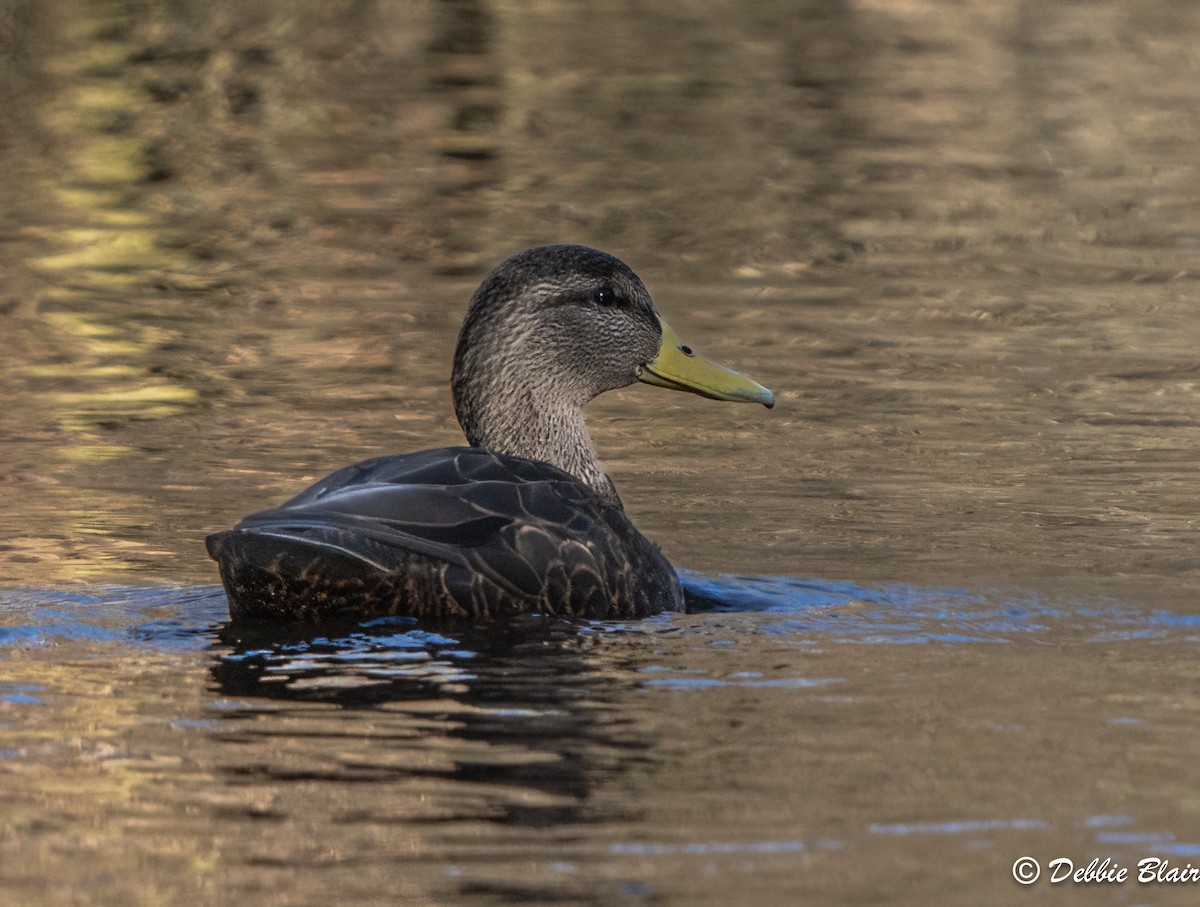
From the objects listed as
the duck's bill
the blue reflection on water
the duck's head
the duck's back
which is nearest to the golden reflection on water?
the blue reflection on water

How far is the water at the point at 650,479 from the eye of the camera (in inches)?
231

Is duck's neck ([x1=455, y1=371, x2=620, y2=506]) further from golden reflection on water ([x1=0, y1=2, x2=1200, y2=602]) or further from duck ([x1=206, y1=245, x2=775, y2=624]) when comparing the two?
golden reflection on water ([x1=0, y1=2, x2=1200, y2=602])

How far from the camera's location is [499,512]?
7926mm

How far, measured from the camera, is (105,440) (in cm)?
1184

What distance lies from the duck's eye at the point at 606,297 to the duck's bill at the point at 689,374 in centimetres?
29

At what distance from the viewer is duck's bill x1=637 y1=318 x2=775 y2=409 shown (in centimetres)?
1005

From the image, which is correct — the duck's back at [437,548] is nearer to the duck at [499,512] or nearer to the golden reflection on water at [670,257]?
the duck at [499,512]

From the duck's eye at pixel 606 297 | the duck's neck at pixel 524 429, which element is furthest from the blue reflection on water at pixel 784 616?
the duck's eye at pixel 606 297

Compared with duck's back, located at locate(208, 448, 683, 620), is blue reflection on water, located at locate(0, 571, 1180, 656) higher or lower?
lower

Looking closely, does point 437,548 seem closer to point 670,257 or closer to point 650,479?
point 650,479

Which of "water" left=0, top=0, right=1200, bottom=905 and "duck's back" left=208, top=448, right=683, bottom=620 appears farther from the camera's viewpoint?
"duck's back" left=208, top=448, right=683, bottom=620

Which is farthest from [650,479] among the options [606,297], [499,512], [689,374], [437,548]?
[437,548]

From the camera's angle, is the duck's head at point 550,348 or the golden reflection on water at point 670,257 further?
the golden reflection on water at point 670,257

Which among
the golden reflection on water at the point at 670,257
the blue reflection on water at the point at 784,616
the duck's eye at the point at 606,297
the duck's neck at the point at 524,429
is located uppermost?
the duck's eye at the point at 606,297
